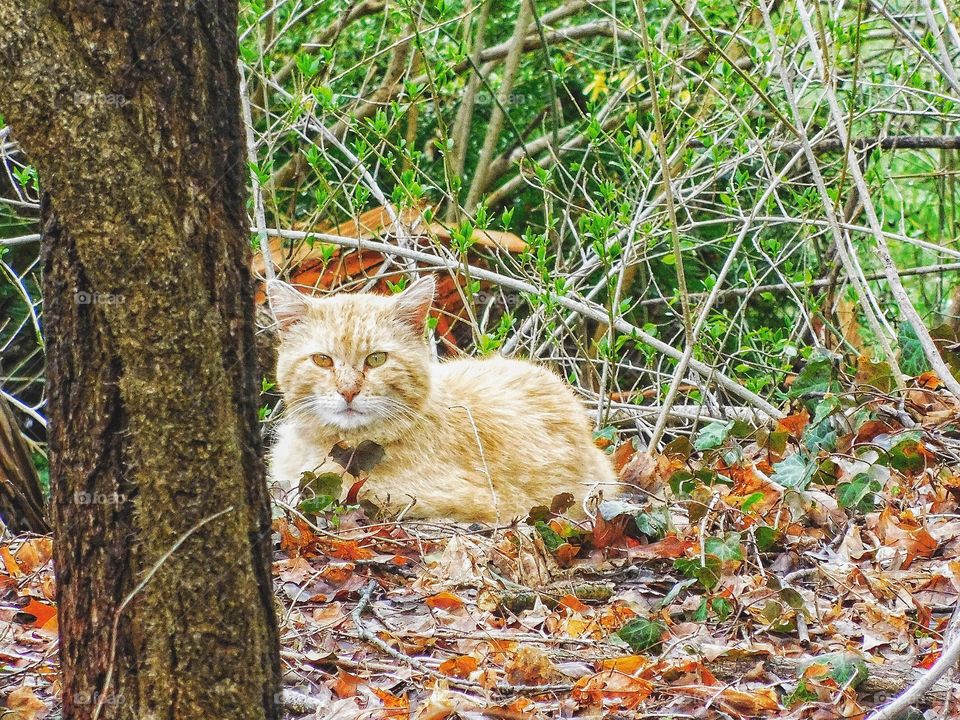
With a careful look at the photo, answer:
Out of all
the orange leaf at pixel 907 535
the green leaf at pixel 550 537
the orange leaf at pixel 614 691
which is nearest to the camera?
the orange leaf at pixel 614 691

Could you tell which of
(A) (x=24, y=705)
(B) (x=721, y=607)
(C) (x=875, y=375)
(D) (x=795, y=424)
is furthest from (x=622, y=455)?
(A) (x=24, y=705)

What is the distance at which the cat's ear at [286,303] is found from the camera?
4.70 metres

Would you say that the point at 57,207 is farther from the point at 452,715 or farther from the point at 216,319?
the point at 452,715

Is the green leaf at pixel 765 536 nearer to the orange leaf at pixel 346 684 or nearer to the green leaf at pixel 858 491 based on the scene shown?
the green leaf at pixel 858 491

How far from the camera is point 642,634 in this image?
3.07 m

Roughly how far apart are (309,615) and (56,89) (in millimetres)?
1995

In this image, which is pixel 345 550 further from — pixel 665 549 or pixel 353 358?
pixel 665 549

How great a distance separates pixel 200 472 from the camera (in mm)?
1965

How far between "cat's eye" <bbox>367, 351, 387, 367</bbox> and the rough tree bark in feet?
8.49

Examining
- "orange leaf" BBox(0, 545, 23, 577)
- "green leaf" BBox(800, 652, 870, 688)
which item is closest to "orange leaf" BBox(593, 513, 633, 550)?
"green leaf" BBox(800, 652, 870, 688)

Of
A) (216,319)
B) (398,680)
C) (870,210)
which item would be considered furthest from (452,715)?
(870,210)

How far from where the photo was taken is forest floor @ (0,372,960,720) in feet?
9.11

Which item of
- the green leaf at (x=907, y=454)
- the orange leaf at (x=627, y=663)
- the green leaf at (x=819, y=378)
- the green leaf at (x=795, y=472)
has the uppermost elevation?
the green leaf at (x=819, y=378)

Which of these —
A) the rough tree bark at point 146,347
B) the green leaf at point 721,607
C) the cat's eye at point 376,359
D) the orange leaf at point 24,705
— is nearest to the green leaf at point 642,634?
the green leaf at point 721,607
